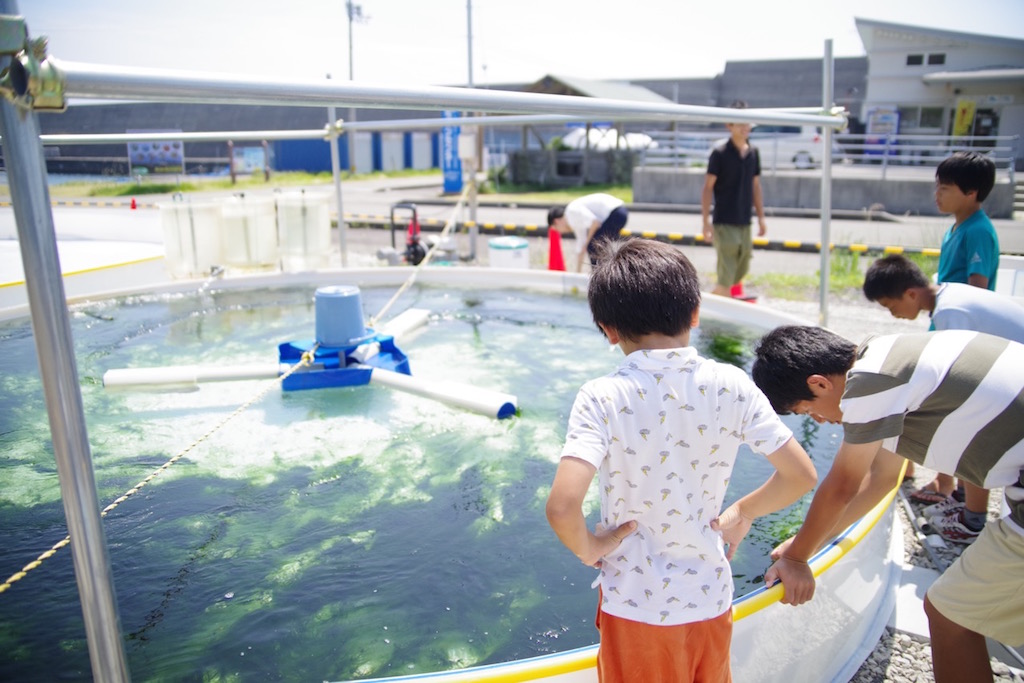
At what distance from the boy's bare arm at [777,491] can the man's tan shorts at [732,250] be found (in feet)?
16.5

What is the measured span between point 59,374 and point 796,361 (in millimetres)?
1730

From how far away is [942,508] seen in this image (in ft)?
11.4

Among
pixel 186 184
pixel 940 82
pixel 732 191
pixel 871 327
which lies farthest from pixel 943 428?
pixel 940 82

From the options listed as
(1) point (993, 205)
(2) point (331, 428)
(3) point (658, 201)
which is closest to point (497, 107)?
(2) point (331, 428)

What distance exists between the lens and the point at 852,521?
2520mm

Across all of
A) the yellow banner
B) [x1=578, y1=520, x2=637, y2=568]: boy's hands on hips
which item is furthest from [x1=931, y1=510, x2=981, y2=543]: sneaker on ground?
the yellow banner

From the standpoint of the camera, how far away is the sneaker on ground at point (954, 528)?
10.7ft

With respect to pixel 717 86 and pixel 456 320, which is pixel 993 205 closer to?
pixel 456 320

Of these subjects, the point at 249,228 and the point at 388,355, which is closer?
the point at 388,355

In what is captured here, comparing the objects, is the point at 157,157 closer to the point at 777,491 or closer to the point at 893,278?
the point at 893,278

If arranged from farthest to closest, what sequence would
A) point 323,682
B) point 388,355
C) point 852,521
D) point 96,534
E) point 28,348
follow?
point 28,348 < point 388,355 < point 852,521 < point 323,682 < point 96,534

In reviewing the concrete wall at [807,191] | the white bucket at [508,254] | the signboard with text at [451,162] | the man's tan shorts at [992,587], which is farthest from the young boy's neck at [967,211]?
the signboard with text at [451,162]

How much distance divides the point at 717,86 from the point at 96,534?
131 feet

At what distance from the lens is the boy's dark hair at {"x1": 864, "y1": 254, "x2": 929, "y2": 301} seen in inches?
119
